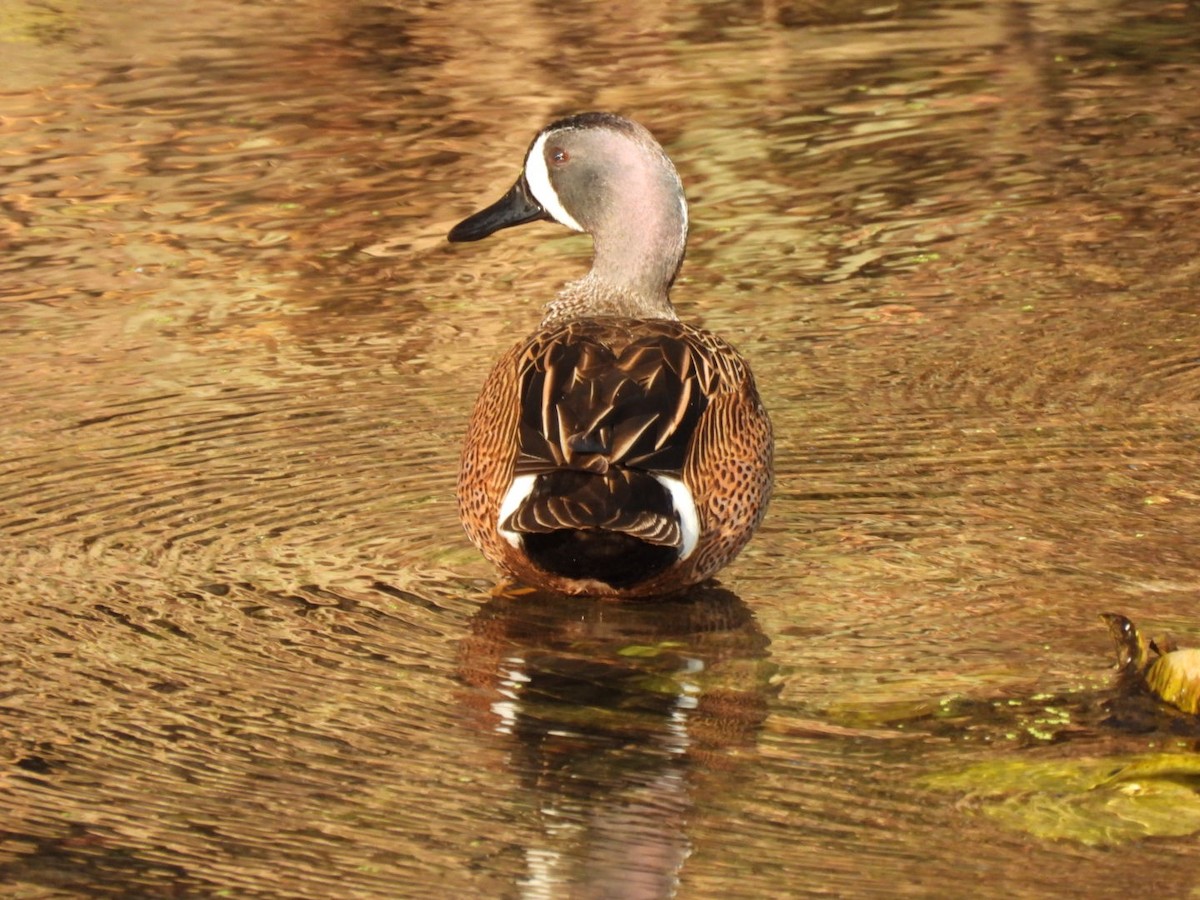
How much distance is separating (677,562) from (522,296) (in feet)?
10.6

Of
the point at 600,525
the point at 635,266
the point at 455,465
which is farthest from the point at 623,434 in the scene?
the point at 455,465

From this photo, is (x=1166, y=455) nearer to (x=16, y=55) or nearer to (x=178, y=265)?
(x=178, y=265)

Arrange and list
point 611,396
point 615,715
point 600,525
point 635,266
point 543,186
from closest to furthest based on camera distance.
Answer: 1. point 615,715
2. point 600,525
3. point 611,396
4. point 635,266
5. point 543,186

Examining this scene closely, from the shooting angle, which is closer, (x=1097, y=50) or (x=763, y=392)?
(x=763, y=392)

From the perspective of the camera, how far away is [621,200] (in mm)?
6906

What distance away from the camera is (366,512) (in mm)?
6543

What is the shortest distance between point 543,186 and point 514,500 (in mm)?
1889

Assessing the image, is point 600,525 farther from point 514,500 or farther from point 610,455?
point 514,500

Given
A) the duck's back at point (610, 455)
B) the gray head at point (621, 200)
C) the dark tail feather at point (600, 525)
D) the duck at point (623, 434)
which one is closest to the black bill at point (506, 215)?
the gray head at point (621, 200)

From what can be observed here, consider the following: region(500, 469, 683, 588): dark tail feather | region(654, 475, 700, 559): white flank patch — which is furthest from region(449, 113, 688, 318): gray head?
region(500, 469, 683, 588): dark tail feather

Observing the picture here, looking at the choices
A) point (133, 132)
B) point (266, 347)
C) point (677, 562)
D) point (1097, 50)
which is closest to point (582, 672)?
point (677, 562)

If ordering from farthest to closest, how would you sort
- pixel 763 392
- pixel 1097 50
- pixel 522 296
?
pixel 1097 50, pixel 522 296, pixel 763 392

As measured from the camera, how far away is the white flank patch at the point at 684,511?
5691 millimetres

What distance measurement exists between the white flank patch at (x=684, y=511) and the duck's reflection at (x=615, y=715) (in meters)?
0.23
